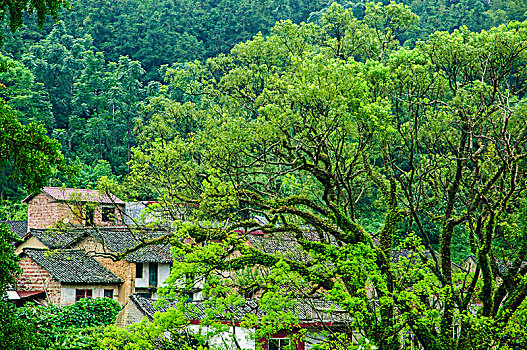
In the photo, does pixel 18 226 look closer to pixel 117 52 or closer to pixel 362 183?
pixel 362 183

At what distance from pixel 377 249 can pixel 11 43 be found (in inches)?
2707

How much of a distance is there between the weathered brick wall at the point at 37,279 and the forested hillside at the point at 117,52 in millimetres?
22093

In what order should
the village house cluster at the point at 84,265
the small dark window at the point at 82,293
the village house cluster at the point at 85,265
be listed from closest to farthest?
the village house cluster at the point at 85,265, the village house cluster at the point at 84,265, the small dark window at the point at 82,293

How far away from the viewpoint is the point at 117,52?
8469 centimetres

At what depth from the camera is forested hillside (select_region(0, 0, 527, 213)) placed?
6688cm

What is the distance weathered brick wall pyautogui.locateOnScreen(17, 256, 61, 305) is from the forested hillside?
72.5 feet

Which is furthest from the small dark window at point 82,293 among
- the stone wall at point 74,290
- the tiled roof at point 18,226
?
the tiled roof at point 18,226

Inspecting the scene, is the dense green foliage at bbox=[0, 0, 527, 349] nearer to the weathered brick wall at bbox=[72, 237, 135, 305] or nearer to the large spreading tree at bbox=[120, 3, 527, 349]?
the large spreading tree at bbox=[120, 3, 527, 349]

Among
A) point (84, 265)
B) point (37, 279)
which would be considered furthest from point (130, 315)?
point (84, 265)

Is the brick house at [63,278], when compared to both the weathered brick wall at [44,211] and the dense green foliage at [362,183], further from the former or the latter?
the weathered brick wall at [44,211]

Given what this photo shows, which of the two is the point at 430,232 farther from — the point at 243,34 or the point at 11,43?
the point at 11,43

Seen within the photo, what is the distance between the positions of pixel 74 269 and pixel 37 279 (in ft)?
8.05

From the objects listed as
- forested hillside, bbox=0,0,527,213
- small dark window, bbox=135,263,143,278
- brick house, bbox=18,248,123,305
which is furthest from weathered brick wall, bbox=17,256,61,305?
forested hillside, bbox=0,0,527,213

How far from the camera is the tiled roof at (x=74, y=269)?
33.8 metres
